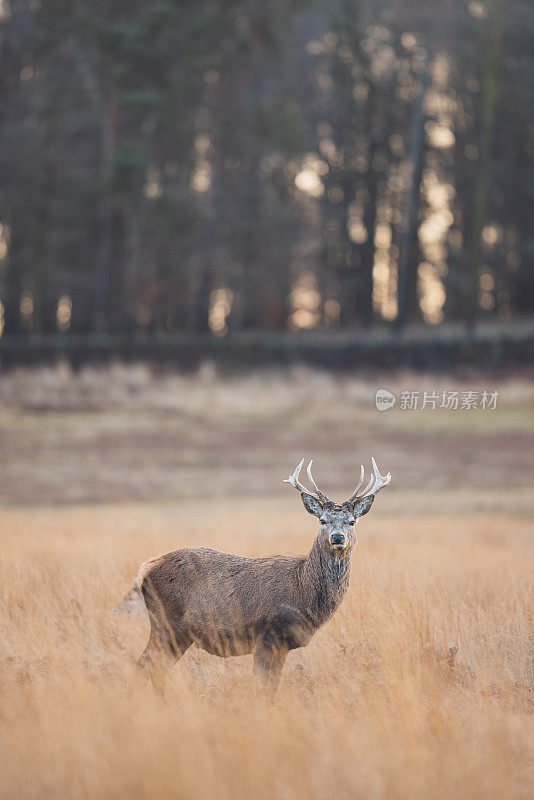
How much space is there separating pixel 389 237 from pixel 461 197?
7.27m

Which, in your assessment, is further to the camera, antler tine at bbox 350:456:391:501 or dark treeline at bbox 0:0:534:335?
dark treeline at bbox 0:0:534:335

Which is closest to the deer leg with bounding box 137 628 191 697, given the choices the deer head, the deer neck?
the deer neck

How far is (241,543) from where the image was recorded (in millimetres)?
12992

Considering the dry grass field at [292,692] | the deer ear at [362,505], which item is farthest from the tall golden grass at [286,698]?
the deer ear at [362,505]

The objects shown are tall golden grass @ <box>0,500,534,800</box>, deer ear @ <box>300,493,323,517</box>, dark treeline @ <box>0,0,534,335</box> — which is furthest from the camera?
dark treeline @ <box>0,0,534,335</box>

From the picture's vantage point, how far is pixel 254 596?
600cm

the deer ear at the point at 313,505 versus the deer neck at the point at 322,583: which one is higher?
the deer ear at the point at 313,505

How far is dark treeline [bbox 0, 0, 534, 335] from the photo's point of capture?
3528 centimetres

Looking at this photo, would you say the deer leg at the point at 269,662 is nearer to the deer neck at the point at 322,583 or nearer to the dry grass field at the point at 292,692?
the dry grass field at the point at 292,692

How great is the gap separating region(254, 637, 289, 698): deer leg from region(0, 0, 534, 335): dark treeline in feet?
95.8

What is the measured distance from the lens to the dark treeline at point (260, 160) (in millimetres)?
35281

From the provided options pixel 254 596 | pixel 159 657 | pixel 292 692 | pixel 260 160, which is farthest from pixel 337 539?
pixel 260 160

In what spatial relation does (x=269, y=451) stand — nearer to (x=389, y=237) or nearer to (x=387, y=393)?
(x=387, y=393)

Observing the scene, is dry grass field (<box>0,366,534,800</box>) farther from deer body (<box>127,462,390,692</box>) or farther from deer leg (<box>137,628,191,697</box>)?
deer body (<box>127,462,390,692</box>)
